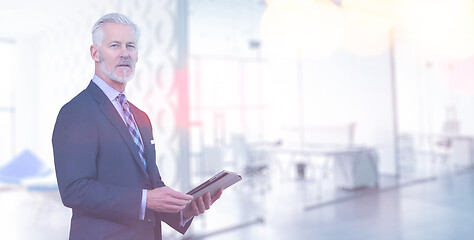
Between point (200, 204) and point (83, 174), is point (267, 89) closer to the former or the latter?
point (200, 204)

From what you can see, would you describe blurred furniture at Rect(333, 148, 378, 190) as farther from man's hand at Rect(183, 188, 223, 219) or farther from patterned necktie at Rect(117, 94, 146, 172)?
patterned necktie at Rect(117, 94, 146, 172)

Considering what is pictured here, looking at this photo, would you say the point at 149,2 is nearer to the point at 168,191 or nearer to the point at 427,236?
the point at 168,191

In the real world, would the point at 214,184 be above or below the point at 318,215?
above

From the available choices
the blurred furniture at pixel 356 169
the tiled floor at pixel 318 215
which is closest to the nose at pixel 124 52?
the tiled floor at pixel 318 215

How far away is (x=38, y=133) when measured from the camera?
8.74 meters

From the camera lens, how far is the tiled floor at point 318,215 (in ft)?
14.3

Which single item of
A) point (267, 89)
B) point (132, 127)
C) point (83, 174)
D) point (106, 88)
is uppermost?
point (267, 89)

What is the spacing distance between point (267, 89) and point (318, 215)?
6682 millimetres

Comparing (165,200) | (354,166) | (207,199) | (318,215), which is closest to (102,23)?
(165,200)

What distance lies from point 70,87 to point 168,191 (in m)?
5.99

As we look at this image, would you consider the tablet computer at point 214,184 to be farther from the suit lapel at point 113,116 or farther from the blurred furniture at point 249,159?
the blurred furniture at point 249,159

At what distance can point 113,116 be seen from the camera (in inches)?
56.6

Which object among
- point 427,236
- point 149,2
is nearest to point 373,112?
point 427,236

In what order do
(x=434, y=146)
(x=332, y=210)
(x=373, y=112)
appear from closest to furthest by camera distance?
1. (x=332, y=210)
2. (x=373, y=112)
3. (x=434, y=146)
